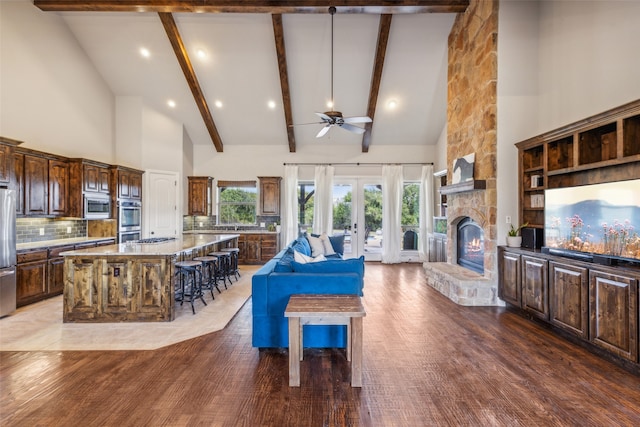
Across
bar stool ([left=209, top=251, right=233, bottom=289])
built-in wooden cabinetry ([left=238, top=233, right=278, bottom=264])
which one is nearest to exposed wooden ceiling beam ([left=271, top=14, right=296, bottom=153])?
built-in wooden cabinetry ([left=238, top=233, right=278, bottom=264])

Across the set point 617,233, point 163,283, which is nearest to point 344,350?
point 163,283

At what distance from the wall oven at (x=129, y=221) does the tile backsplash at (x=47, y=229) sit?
2.25 feet

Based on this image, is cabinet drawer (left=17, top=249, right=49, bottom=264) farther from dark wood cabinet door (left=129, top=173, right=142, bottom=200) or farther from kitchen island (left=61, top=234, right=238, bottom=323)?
dark wood cabinet door (left=129, top=173, right=142, bottom=200)

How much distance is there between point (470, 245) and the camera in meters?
5.57

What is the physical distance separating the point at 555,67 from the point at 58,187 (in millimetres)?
7970

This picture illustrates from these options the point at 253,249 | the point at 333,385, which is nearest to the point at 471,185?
the point at 333,385

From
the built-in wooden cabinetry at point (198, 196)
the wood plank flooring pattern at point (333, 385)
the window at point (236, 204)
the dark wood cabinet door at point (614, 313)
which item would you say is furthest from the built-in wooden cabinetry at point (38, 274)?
the dark wood cabinet door at point (614, 313)

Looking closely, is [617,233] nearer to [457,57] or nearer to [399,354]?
[399,354]

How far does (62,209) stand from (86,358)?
364cm

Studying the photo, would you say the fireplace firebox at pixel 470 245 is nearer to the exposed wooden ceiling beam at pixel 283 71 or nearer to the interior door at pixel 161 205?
the exposed wooden ceiling beam at pixel 283 71

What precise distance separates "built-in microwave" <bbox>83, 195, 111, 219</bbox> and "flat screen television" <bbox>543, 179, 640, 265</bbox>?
730cm

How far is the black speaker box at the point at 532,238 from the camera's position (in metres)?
4.27

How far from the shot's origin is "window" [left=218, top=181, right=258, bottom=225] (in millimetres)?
8914

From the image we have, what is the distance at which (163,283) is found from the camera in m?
3.96
